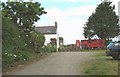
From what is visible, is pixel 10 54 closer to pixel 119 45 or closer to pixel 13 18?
pixel 119 45

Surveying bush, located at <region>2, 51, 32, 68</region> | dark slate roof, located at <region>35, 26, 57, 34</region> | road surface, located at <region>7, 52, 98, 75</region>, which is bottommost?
road surface, located at <region>7, 52, 98, 75</region>

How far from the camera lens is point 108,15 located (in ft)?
244

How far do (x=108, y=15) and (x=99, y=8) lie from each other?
2.34 metres

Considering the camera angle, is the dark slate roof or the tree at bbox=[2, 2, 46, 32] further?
the dark slate roof

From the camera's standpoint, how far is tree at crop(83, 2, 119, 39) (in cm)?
7294

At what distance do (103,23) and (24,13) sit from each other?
40648 mm

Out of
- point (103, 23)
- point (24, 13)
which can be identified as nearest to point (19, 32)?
point (24, 13)

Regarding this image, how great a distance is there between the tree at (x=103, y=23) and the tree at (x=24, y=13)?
38573mm

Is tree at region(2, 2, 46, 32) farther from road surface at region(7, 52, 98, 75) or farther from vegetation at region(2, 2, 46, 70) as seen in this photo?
road surface at region(7, 52, 98, 75)

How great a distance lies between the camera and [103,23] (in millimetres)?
72812

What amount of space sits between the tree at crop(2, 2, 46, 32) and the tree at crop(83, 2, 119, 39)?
127 feet

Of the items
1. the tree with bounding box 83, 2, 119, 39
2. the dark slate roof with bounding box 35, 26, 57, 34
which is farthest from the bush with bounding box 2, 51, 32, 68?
the dark slate roof with bounding box 35, 26, 57, 34

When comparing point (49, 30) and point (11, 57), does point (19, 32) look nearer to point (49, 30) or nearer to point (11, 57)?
point (11, 57)

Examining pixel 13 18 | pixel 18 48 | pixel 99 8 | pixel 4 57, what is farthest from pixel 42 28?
pixel 4 57
